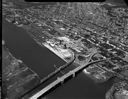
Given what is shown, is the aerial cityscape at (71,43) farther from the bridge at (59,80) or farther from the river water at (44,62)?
the river water at (44,62)

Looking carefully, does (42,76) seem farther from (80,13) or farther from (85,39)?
(80,13)

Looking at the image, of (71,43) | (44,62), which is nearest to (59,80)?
(44,62)

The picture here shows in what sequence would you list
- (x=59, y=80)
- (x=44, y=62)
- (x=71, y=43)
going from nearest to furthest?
(x=59, y=80) < (x=44, y=62) < (x=71, y=43)

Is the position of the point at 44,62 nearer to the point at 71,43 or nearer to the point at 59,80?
the point at 59,80

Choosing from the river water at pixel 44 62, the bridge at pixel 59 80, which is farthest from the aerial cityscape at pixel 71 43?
the river water at pixel 44 62

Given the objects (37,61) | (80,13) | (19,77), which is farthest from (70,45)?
(80,13)
